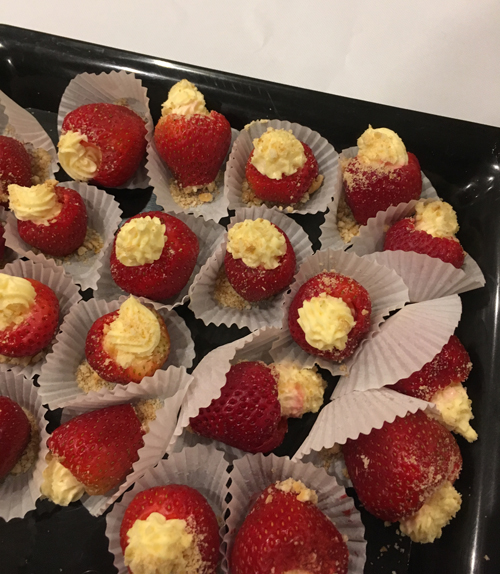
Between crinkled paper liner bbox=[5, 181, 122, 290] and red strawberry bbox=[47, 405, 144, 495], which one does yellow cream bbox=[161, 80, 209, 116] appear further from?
red strawberry bbox=[47, 405, 144, 495]

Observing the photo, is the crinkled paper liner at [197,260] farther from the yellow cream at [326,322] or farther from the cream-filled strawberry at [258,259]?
the yellow cream at [326,322]

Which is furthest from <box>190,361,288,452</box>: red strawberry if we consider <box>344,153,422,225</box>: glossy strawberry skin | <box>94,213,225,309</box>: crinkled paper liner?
<box>344,153,422,225</box>: glossy strawberry skin

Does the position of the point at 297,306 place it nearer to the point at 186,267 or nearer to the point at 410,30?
the point at 186,267

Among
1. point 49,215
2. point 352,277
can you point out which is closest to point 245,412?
point 352,277

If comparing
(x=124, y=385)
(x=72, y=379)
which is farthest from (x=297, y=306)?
(x=72, y=379)

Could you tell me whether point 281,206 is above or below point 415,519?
above

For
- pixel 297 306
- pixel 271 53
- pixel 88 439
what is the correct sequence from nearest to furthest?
1. pixel 88 439
2. pixel 297 306
3. pixel 271 53
